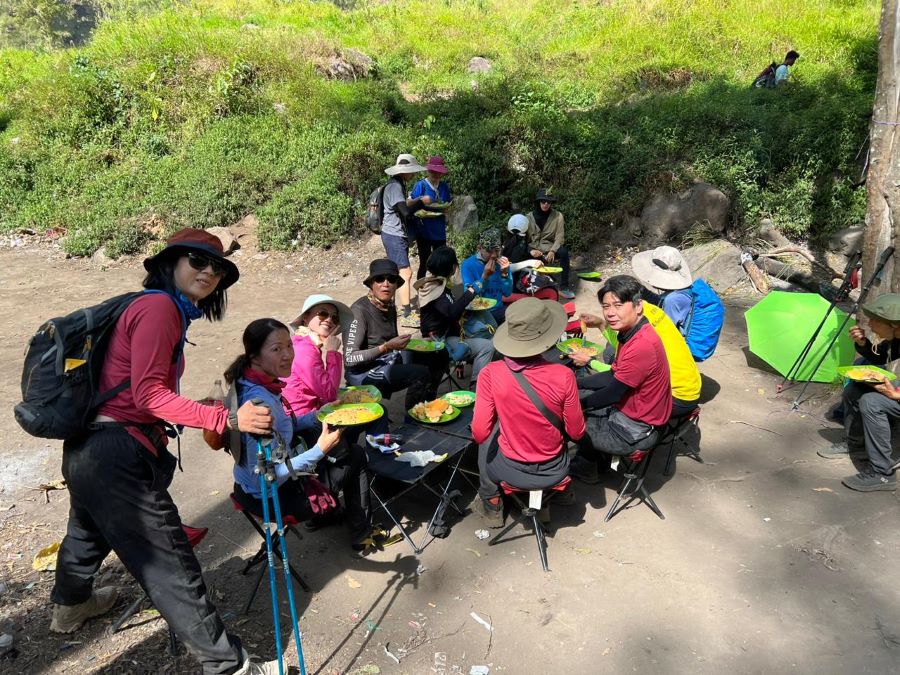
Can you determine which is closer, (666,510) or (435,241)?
(666,510)

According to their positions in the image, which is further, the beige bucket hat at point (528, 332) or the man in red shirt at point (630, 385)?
the man in red shirt at point (630, 385)

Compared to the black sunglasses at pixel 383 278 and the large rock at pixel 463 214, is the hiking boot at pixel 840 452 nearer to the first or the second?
the black sunglasses at pixel 383 278

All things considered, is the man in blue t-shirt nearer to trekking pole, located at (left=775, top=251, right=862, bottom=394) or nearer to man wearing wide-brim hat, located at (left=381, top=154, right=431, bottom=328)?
man wearing wide-brim hat, located at (left=381, top=154, right=431, bottom=328)

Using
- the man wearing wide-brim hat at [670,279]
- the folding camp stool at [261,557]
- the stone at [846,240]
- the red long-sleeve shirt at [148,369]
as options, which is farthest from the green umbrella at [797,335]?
the red long-sleeve shirt at [148,369]

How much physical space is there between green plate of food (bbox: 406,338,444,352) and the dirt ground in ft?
4.43

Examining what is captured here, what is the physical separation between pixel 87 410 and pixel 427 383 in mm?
3261

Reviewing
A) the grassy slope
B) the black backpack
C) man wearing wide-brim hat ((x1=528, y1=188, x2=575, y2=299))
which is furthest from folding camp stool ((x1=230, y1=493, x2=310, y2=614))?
the grassy slope

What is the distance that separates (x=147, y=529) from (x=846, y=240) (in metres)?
11.8

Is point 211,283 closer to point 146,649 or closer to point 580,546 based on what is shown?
point 146,649

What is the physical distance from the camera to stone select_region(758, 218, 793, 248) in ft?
35.6

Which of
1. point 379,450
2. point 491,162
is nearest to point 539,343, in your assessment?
point 379,450

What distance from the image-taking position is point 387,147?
12.9m

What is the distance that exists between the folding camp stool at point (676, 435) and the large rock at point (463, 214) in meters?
6.83

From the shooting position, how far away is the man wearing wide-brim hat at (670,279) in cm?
544
